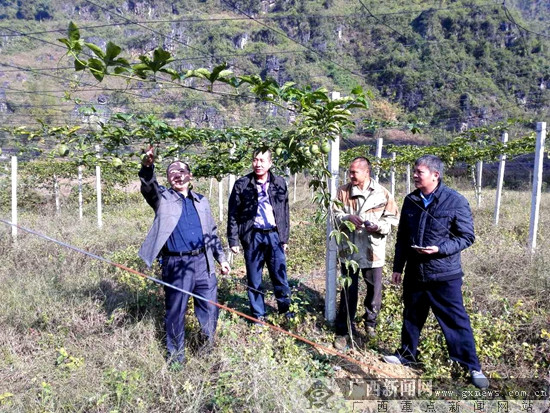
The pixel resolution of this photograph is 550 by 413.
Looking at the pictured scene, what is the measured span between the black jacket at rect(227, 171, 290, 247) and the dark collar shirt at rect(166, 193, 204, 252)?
0.41 m

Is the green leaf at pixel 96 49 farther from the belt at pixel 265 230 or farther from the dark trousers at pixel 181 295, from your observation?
the belt at pixel 265 230

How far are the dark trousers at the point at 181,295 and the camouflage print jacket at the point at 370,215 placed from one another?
1.09 meters

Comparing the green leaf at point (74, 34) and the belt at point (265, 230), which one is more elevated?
the green leaf at point (74, 34)

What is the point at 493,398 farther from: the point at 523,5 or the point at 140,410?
the point at 523,5

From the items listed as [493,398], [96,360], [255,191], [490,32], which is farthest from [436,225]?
[490,32]

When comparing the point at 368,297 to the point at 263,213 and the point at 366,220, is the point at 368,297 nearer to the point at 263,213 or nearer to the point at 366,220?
the point at 366,220

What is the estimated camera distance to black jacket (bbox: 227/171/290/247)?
3.21 metres

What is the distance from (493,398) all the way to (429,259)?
989 millimetres

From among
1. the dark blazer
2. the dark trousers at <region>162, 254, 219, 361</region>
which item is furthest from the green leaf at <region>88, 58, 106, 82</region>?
the dark trousers at <region>162, 254, 219, 361</region>

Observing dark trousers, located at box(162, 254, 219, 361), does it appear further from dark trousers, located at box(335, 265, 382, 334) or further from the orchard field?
dark trousers, located at box(335, 265, 382, 334)

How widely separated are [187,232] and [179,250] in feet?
0.46

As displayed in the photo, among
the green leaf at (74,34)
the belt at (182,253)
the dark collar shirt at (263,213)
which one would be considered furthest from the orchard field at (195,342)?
the green leaf at (74,34)

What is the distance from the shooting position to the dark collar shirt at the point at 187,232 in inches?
108

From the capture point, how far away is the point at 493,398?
2525 millimetres
